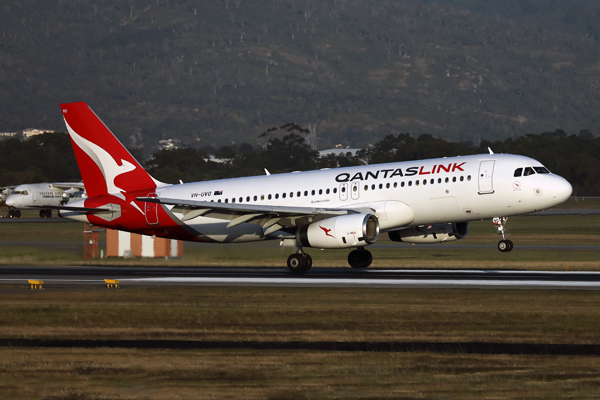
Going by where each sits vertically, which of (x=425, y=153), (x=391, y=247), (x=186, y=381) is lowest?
(x=186, y=381)

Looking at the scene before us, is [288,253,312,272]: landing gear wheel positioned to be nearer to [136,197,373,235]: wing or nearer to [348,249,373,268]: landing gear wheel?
[136,197,373,235]: wing

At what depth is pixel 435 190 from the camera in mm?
36969

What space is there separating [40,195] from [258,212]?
3335 inches

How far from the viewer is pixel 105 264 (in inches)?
1743

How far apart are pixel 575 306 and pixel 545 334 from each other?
5.15 meters

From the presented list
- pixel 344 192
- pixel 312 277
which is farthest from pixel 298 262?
pixel 344 192

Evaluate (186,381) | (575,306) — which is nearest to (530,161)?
(575,306)

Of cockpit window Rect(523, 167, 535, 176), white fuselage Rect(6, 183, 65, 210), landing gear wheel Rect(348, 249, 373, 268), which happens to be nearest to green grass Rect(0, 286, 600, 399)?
cockpit window Rect(523, 167, 535, 176)

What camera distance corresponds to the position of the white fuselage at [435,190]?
36594 millimetres

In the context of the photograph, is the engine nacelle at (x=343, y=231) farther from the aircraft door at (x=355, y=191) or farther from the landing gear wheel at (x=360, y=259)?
the landing gear wheel at (x=360, y=259)

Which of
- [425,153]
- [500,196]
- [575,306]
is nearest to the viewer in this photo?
[575,306]

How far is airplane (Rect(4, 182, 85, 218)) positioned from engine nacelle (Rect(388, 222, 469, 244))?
247 feet

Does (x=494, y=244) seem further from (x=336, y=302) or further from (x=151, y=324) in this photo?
(x=151, y=324)

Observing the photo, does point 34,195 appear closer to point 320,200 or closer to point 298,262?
point 320,200
